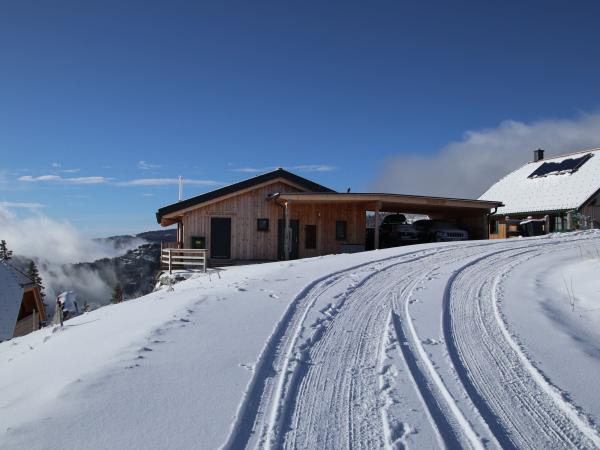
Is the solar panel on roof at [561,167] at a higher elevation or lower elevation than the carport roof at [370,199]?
higher

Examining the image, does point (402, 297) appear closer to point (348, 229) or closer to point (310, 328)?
point (310, 328)

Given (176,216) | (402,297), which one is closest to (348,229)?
(176,216)

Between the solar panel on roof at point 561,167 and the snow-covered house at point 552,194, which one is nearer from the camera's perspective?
the snow-covered house at point 552,194

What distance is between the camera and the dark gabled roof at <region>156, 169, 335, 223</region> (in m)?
19.4

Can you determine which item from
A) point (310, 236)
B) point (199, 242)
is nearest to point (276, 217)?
point (310, 236)

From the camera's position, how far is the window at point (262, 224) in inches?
807

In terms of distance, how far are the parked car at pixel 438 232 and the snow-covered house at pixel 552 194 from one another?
5.66 meters

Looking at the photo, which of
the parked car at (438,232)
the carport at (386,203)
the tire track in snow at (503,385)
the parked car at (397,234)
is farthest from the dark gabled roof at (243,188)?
the tire track in snow at (503,385)

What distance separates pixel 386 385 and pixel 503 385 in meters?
1.18

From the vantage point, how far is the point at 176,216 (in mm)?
20047

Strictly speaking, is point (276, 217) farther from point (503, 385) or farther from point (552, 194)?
point (552, 194)

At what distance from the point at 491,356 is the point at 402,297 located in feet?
10.0

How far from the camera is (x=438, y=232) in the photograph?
22.6 meters

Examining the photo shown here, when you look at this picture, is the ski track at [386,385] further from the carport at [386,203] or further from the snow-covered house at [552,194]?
the snow-covered house at [552,194]
